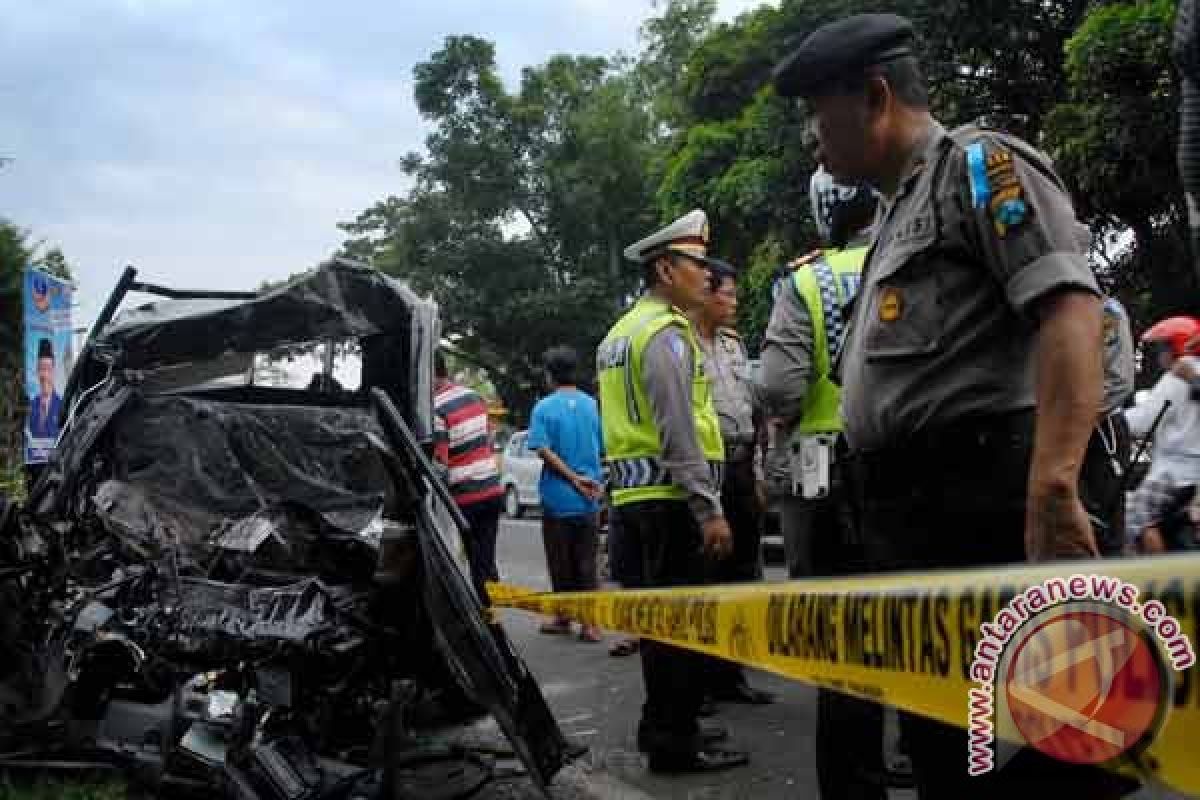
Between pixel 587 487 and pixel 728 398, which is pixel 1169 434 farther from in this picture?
pixel 587 487

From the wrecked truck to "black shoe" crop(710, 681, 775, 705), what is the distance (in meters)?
1.08

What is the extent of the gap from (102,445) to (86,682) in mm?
1400

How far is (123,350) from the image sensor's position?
4.68m

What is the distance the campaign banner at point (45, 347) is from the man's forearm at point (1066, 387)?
23.5ft

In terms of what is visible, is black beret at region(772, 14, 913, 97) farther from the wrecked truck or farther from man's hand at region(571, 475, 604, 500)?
man's hand at region(571, 475, 604, 500)

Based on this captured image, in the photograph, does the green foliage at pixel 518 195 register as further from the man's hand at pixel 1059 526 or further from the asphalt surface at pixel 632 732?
the man's hand at pixel 1059 526

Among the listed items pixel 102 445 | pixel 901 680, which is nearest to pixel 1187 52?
pixel 901 680

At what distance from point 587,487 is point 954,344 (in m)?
4.59

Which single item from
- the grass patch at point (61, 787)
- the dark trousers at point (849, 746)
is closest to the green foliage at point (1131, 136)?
the dark trousers at point (849, 746)

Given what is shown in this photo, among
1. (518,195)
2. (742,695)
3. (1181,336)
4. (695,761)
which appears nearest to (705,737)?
(695,761)

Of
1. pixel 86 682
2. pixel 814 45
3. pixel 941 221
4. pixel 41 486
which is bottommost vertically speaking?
pixel 86 682

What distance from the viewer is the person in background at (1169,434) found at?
4660 millimetres

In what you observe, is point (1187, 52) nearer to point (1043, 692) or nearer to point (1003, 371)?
point (1003, 371)

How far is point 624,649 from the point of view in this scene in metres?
5.84
